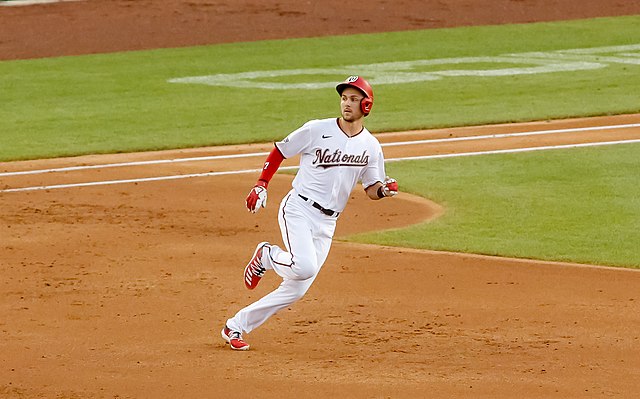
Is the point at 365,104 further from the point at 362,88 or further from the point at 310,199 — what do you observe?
the point at 310,199

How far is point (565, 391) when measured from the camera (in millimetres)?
8422

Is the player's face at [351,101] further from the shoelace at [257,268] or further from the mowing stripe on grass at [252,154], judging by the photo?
the mowing stripe on grass at [252,154]

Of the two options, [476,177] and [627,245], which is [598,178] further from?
[627,245]

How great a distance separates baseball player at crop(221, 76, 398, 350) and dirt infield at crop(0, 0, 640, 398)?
1.34ft

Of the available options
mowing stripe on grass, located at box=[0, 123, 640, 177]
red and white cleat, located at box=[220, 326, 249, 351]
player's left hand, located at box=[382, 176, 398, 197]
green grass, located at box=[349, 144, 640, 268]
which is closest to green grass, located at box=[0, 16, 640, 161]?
mowing stripe on grass, located at box=[0, 123, 640, 177]

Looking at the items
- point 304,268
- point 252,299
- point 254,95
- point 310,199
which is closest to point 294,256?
point 304,268

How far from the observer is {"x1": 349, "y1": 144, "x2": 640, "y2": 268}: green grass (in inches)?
508

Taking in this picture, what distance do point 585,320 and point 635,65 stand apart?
16.1 metres

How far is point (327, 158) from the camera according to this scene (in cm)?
927

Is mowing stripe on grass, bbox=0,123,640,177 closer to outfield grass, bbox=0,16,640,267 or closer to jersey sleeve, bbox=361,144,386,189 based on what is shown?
outfield grass, bbox=0,16,640,267

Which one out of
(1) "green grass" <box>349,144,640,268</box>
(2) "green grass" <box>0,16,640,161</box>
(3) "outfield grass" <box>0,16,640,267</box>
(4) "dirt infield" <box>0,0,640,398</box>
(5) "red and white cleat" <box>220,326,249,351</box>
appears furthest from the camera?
(2) "green grass" <box>0,16,640,161</box>

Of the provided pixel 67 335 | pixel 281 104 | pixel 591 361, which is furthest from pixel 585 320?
pixel 281 104

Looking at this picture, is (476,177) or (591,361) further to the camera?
(476,177)

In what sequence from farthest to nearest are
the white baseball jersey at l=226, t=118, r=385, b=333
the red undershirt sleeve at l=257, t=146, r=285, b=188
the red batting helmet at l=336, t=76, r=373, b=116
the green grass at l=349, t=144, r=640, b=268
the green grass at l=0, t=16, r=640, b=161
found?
the green grass at l=0, t=16, r=640, b=161, the green grass at l=349, t=144, r=640, b=268, the red undershirt sleeve at l=257, t=146, r=285, b=188, the white baseball jersey at l=226, t=118, r=385, b=333, the red batting helmet at l=336, t=76, r=373, b=116
